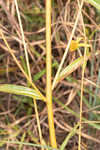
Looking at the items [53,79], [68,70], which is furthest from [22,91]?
[53,79]

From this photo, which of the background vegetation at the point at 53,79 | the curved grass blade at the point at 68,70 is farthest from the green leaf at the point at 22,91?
the background vegetation at the point at 53,79

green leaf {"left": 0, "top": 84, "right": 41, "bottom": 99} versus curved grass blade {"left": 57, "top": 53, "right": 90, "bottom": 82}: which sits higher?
curved grass blade {"left": 57, "top": 53, "right": 90, "bottom": 82}

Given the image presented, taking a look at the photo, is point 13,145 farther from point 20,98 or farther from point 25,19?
point 25,19

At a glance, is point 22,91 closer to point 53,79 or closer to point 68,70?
point 68,70

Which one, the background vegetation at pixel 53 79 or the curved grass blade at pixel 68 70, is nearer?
the curved grass blade at pixel 68 70

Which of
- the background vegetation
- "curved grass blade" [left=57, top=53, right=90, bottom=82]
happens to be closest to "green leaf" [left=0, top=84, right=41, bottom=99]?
"curved grass blade" [left=57, top=53, right=90, bottom=82]

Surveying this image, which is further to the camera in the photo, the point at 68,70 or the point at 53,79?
the point at 53,79

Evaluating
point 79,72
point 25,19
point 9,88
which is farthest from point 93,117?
point 25,19

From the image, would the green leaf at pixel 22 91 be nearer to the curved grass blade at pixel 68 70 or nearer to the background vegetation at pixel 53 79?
the curved grass blade at pixel 68 70

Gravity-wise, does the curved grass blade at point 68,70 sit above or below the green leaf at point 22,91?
above

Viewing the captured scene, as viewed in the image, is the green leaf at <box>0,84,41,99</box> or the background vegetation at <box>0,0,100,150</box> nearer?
the green leaf at <box>0,84,41,99</box>

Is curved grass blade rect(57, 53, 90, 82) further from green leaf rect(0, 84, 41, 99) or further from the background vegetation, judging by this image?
the background vegetation
